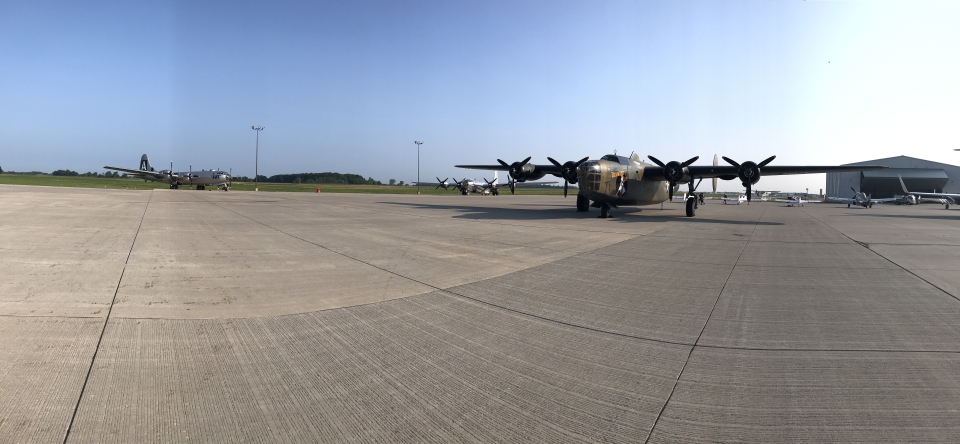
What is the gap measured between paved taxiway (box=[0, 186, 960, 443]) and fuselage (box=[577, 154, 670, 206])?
40.7 ft

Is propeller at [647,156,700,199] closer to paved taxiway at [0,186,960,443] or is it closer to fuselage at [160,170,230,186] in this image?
paved taxiway at [0,186,960,443]

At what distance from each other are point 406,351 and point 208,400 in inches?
62.1

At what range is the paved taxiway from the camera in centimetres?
285

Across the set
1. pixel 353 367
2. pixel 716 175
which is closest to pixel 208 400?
pixel 353 367

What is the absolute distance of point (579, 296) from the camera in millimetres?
6180

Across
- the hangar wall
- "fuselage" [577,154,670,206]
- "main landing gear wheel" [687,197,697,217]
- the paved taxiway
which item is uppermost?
the hangar wall

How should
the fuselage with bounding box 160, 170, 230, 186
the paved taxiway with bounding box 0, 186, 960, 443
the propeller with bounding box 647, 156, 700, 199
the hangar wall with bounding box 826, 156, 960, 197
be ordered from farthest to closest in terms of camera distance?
the hangar wall with bounding box 826, 156, 960, 197 < the fuselage with bounding box 160, 170, 230, 186 < the propeller with bounding box 647, 156, 700, 199 < the paved taxiway with bounding box 0, 186, 960, 443

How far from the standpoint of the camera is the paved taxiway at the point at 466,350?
2.85 m

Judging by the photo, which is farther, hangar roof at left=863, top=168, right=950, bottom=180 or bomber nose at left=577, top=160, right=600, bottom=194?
hangar roof at left=863, top=168, right=950, bottom=180

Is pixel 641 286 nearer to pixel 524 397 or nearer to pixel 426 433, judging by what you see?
pixel 524 397

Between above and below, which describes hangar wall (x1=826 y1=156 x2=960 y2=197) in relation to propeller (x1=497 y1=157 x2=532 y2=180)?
above

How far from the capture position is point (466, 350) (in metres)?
4.10

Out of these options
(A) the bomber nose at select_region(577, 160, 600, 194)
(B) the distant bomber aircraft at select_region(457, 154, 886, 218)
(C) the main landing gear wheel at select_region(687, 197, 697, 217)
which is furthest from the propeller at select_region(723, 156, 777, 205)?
(A) the bomber nose at select_region(577, 160, 600, 194)

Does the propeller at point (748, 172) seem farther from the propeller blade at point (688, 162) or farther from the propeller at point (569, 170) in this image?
the propeller at point (569, 170)
